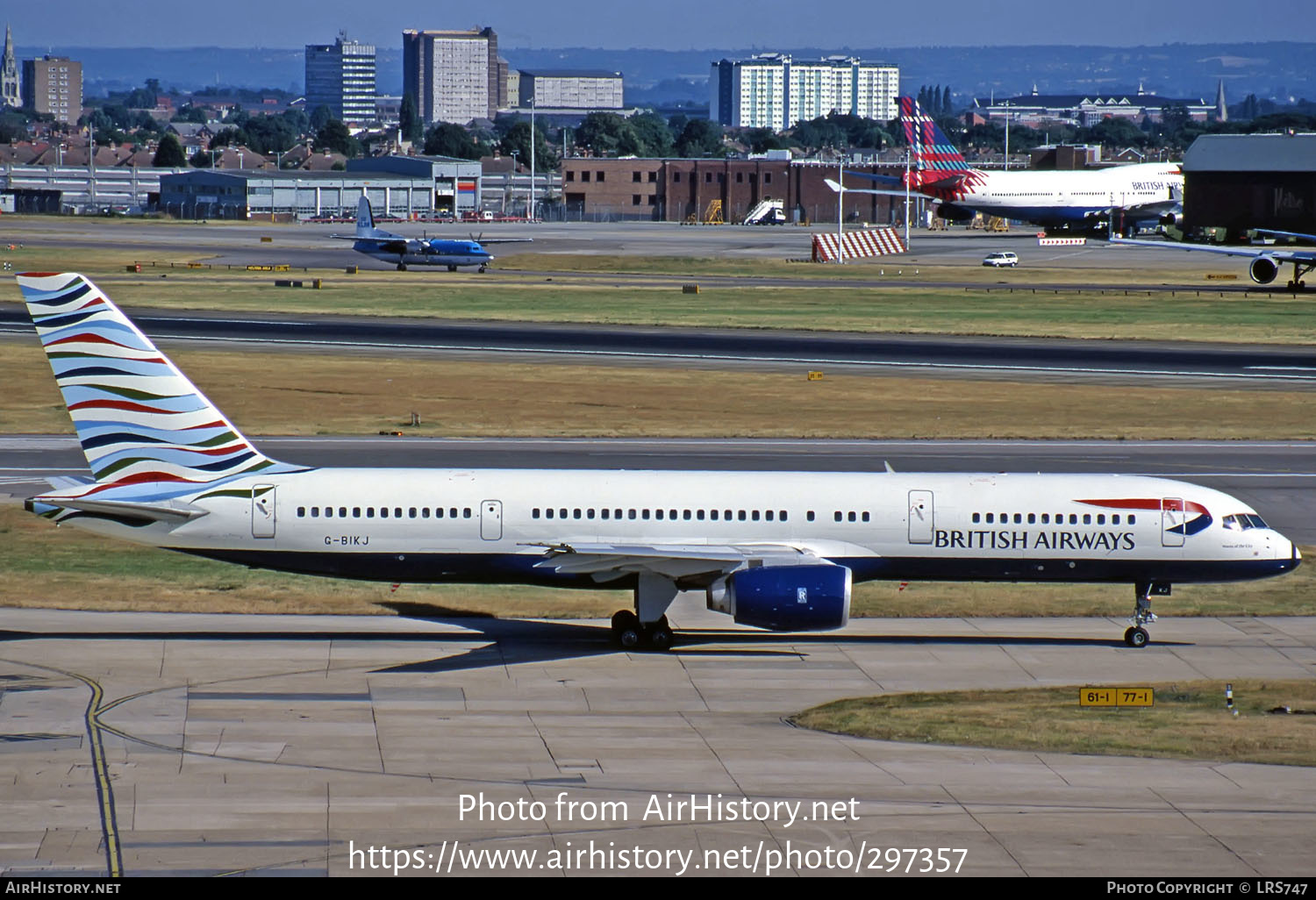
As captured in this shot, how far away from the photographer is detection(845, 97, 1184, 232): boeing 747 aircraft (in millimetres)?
185625

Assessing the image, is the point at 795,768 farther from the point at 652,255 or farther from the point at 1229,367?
the point at 652,255

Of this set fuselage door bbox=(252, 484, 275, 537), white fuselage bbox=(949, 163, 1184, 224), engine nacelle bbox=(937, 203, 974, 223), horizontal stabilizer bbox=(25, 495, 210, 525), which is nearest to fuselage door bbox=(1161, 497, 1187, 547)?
fuselage door bbox=(252, 484, 275, 537)

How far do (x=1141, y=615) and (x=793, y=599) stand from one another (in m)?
9.05

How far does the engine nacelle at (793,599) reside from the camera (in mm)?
32781

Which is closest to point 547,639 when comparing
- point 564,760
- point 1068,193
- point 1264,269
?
point 564,760

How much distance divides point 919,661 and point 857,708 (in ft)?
14.9

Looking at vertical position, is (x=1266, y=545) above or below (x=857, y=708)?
above

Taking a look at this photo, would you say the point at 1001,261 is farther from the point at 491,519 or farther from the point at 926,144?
the point at 491,519

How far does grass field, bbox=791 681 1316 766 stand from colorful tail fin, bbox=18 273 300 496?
1497 centimetres

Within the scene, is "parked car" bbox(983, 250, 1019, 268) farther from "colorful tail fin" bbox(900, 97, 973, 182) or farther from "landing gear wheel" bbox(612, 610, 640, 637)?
"landing gear wheel" bbox(612, 610, 640, 637)

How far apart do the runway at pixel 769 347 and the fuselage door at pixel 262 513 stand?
5034 centimetres

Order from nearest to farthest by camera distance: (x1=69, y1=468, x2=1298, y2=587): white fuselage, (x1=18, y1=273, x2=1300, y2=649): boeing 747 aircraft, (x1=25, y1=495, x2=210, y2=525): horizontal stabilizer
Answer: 1. (x1=25, y1=495, x2=210, y2=525): horizontal stabilizer
2. (x1=18, y1=273, x2=1300, y2=649): boeing 747 aircraft
3. (x1=69, y1=468, x2=1298, y2=587): white fuselage

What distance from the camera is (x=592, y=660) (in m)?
34.2

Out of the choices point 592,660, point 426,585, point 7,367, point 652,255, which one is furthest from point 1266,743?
point 652,255
